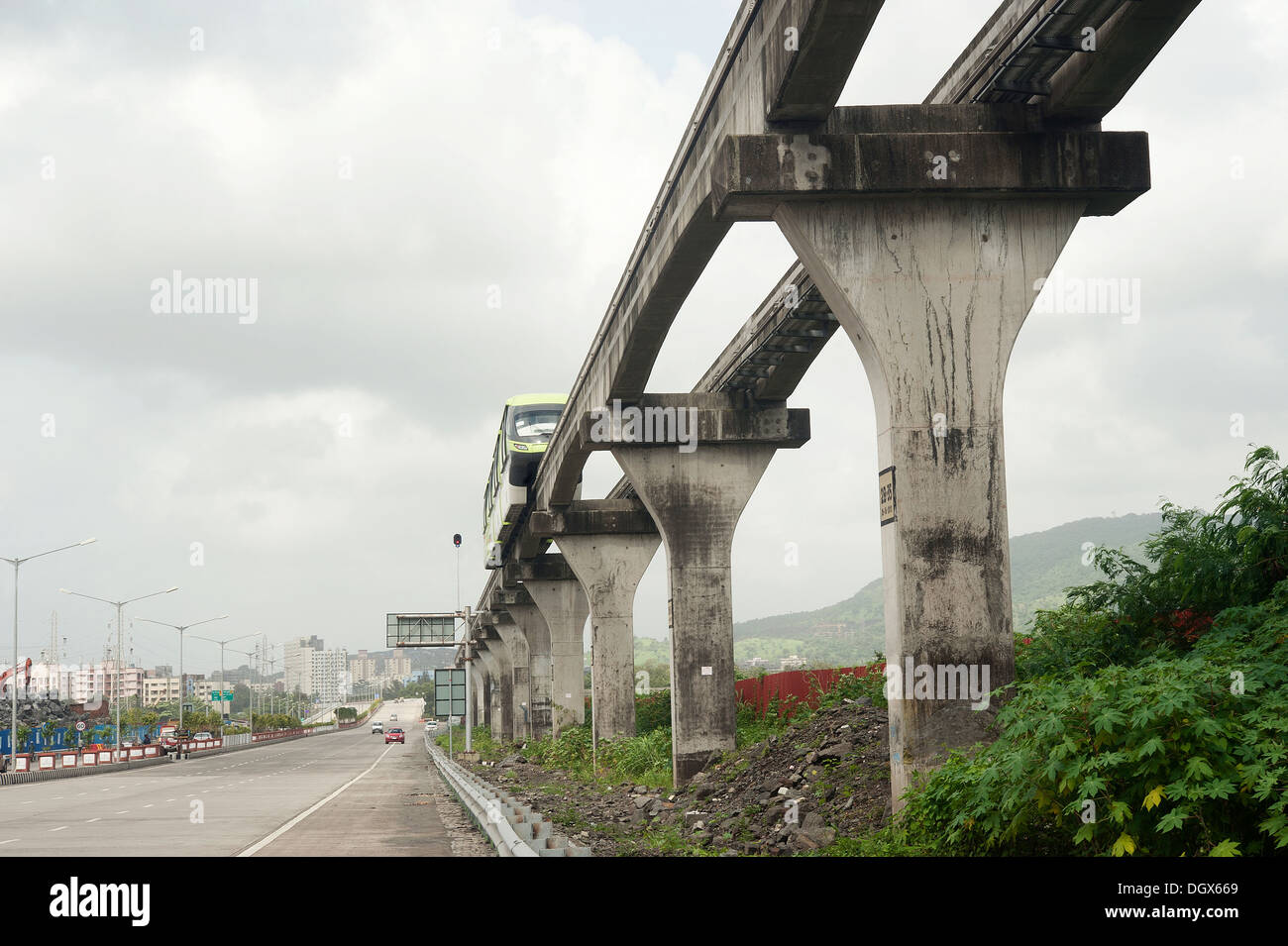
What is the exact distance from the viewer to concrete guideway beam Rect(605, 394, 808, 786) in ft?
82.7

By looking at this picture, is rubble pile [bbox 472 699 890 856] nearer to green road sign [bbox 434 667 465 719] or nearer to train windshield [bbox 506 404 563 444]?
train windshield [bbox 506 404 563 444]

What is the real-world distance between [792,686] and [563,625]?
17.0m

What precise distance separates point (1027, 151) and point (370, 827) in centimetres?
1431

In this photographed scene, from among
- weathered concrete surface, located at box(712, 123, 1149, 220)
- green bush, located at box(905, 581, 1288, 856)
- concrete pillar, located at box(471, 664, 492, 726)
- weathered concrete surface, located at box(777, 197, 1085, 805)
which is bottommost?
concrete pillar, located at box(471, 664, 492, 726)

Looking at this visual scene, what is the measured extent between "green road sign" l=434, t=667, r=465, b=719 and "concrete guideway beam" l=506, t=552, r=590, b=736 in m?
3.63

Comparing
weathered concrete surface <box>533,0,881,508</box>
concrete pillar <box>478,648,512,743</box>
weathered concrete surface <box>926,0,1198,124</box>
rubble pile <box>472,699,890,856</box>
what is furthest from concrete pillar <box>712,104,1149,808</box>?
concrete pillar <box>478,648,512,743</box>

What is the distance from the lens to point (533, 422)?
1492 inches

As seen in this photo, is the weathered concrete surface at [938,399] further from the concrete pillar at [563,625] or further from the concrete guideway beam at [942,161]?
the concrete pillar at [563,625]

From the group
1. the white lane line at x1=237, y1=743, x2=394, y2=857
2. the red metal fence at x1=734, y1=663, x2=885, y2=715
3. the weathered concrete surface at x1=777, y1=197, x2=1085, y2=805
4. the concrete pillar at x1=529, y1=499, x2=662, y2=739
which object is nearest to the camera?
the weathered concrete surface at x1=777, y1=197, x2=1085, y2=805

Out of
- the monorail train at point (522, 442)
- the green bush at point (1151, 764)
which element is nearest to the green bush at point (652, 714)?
the monorail train at point (522, 442)

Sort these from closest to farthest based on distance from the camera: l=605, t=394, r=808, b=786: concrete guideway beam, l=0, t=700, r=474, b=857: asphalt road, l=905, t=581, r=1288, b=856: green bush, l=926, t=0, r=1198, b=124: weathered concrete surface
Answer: l=905, t=581, r=1288, b=856: green bush, l=926, t=0, r=1198, b=124: weathered concrete surface, l=0, t=700, r=474, b=857: asphalt road, l=605, t=394, r=808, b=786: concrete guideway beam

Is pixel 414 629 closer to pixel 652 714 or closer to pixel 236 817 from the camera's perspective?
pixel 652 714

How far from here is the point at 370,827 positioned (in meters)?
20.2

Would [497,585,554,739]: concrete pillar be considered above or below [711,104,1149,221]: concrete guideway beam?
below
